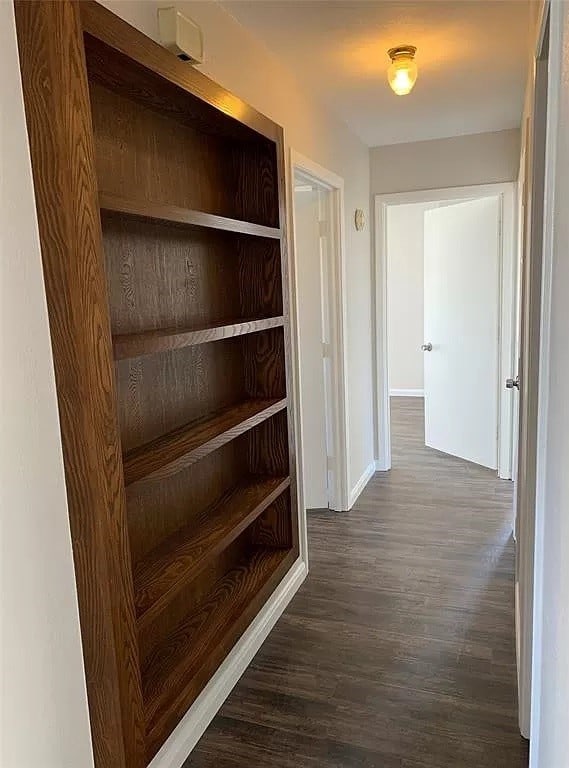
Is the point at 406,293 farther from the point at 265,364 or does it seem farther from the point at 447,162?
the point at 265,364

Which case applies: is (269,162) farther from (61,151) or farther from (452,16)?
(61,151)

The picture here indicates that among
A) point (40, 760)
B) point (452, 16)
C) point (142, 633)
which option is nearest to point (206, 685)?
point (142, 633)

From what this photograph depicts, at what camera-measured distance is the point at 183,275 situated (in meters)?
2.15

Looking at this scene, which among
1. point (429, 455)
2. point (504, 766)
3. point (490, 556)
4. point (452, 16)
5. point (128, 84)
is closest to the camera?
point (128, 84)

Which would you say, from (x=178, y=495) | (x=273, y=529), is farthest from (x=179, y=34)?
(x=273, y=529)

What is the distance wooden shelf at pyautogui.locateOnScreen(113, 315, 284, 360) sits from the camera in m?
1.54

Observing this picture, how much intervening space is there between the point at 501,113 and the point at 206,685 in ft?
11.5

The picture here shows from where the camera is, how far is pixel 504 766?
6.04ft

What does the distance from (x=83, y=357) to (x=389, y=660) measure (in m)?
1.76

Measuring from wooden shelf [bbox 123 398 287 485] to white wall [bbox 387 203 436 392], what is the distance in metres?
5.47

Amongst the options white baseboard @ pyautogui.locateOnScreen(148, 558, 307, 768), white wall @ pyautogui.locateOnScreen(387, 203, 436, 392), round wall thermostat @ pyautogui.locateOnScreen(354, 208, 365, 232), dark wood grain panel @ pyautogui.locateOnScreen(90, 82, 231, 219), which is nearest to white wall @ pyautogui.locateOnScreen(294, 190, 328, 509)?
round wall thermostat @ pyautogui.locateOnScreen(354, 208, 365, 232)

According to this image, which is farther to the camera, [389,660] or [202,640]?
[389,660]

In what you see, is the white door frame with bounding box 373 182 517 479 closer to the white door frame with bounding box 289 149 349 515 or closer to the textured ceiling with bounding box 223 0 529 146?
the textured ceiling with bounding box 223 0 529 146

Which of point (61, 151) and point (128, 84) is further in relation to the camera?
point (128, 84)
